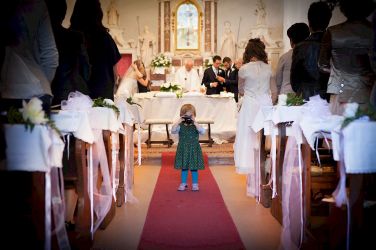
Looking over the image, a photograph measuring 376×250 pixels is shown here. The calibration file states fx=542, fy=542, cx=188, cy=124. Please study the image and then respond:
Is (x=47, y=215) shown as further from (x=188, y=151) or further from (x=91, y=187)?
(x=188, y=151)

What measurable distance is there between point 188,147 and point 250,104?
0.95 metres

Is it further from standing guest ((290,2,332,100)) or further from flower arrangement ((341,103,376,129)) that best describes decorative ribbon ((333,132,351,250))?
standing guest ((290,2,332,100))

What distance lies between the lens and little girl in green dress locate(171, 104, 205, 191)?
671 centimetres

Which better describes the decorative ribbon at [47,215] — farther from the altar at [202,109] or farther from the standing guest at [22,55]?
the altar at [202,109]

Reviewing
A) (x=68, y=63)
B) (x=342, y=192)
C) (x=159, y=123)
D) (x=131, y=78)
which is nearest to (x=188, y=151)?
(x=68, y=63)

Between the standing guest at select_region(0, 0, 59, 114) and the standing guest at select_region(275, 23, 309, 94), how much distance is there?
10.5ft

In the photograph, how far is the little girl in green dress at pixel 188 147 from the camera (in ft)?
22.0

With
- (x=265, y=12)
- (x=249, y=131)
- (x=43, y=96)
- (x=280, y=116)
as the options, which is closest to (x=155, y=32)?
(x=265, y=12)

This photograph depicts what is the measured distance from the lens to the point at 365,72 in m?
4.64

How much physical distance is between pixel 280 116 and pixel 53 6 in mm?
2279

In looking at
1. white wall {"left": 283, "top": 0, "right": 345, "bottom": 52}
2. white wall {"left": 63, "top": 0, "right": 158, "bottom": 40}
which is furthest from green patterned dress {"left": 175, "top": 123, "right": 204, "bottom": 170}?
white wall {"left": 63, "top": 0, "right": 158, "bottom": 40}

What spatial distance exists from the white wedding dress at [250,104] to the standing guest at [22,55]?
3.51m

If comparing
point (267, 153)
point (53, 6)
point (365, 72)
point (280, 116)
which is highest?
point (53, 6)

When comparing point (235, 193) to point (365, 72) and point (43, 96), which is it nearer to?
point (365, 72)
